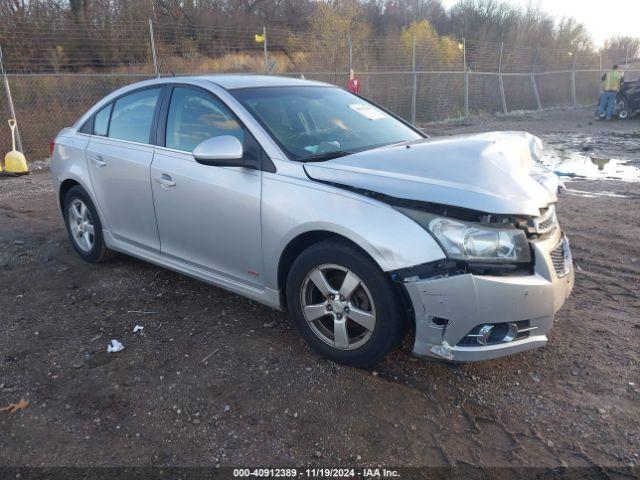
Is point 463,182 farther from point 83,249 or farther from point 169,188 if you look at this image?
point 83,249

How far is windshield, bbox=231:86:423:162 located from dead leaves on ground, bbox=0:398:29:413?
206cm

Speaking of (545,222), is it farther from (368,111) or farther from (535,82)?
(535,82)

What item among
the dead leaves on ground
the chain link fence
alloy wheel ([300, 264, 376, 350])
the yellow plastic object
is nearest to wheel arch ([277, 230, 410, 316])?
alloy wheel ([300, 264, 376, 350])

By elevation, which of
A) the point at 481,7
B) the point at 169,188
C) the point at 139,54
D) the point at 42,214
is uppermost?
the point at 481,7

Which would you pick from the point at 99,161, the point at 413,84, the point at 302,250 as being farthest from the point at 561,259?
the point at 413,84

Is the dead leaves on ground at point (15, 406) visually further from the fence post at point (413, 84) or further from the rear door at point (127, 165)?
the fence post at point (413, 84)

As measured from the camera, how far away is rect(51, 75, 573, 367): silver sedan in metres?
2.66

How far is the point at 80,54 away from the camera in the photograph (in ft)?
40.5

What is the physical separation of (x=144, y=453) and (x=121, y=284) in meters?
2.30

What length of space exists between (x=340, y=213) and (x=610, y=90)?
2122cm

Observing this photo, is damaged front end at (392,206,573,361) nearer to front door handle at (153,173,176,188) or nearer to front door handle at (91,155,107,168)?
front door handle at (153,173,176,188)

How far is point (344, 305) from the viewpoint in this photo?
2.99m

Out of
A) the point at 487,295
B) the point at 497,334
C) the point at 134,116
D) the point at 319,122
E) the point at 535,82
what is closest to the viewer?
the point at 487,295

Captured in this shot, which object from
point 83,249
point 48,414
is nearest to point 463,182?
point 48,414
